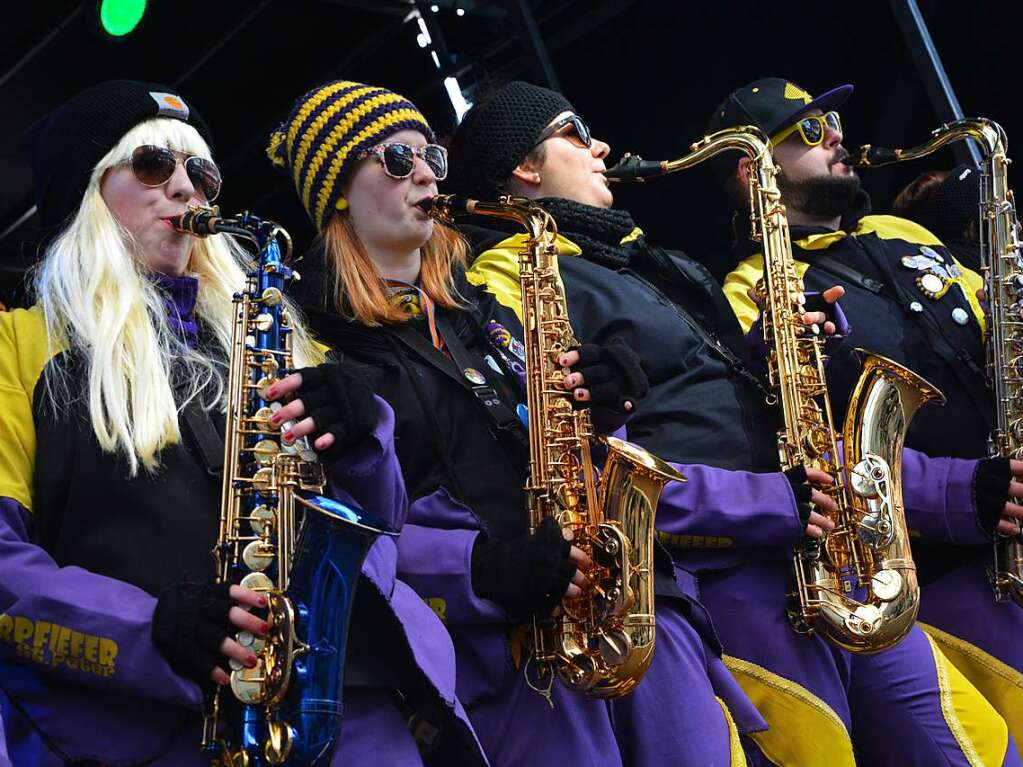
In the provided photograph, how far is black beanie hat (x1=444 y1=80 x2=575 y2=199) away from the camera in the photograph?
456 cm

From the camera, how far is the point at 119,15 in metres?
5.38

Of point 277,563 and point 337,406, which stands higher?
point 337,406

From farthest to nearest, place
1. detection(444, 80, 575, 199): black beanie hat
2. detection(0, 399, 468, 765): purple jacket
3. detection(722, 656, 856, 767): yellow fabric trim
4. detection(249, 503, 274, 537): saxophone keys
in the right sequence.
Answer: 1. detection(444, 80, 575, 199): black beanie hat
2. detection(722, 656, 856, 767): yellow fabric trim
3. detection(249, 503, 274, 537): saxophone keys
4. detection(0, 399, 468, 765): purple jacket

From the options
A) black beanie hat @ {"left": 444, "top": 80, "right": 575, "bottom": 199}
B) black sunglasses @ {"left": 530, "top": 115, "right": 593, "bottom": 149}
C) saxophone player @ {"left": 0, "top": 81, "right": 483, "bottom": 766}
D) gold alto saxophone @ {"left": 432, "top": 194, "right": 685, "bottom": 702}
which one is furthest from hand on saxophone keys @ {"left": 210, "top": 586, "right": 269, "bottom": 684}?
black sunglasses @ {"left": 530, "top": 115, "right": 593, "bottom": 149}

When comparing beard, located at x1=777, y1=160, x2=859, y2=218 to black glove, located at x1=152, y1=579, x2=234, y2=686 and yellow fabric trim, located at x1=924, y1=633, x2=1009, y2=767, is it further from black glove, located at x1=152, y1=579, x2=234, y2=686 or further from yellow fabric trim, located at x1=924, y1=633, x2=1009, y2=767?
black glove, located at x1=152, y1=579, x2=234, y2=686

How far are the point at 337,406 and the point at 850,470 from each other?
6.14ft

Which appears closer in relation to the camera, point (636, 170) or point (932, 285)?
point (636, 170)

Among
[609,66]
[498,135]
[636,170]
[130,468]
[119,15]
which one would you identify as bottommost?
[130,468]

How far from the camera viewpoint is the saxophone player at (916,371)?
3871 mm

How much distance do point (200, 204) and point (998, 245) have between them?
2.97 meters

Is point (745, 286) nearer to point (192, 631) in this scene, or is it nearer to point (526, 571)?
point (526, 571)

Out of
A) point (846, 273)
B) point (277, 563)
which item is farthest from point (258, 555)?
point (846, 273)

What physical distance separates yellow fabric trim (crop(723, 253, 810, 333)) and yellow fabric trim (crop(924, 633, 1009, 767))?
1.34 meters

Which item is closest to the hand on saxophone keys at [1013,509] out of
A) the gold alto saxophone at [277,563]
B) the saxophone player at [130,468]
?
the saxophone player at [130,468]
